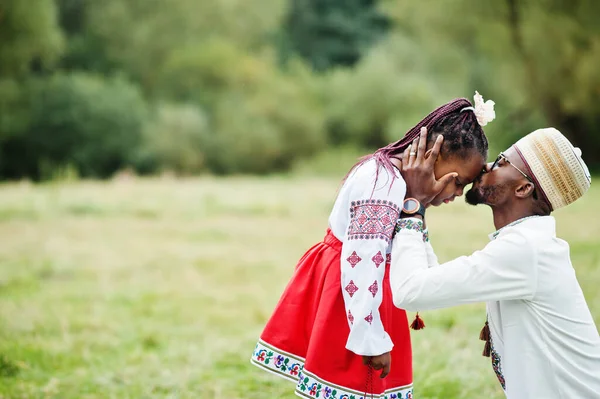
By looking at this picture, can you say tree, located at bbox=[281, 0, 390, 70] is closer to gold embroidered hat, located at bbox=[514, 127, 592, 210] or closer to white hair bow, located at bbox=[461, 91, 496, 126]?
white hair bow, located at bbox=[461, 91, 496, 126]

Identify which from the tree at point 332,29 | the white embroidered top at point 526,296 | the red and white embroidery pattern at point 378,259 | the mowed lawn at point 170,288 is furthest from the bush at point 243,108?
the white embroidered top at point 526,296

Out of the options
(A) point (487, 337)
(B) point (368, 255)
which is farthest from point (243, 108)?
(B) point (368, 255)

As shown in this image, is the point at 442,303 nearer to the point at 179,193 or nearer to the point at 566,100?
the point at 179,193

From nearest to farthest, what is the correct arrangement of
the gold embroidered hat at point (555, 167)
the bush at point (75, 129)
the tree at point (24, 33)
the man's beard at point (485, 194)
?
the gold embroidered hat at point (555, 167) < the man's beard at point (485, 194) < the tree at point (24, 33) < the bush at point (75, 129)

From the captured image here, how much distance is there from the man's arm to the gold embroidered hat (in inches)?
9.1

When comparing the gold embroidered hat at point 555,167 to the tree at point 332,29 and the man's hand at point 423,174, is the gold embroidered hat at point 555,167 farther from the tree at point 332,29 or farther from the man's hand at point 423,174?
the tree at point 332,29

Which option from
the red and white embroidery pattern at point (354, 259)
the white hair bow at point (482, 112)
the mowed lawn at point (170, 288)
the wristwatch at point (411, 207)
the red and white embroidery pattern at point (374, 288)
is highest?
the white hair bow at point (482, 112)

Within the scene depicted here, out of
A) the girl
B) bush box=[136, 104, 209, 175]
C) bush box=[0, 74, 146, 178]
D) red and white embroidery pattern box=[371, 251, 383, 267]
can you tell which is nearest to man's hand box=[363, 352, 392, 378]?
the girl

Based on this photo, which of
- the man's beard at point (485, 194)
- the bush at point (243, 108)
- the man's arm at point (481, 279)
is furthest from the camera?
the bush at point (243, 108)

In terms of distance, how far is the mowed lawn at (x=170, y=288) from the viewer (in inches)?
167

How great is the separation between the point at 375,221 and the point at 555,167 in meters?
0.63

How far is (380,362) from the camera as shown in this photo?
2262 millimetres

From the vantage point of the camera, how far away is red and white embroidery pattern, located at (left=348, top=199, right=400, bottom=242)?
2264 millimetres

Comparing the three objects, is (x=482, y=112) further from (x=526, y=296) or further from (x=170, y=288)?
(x=170, y=288)
